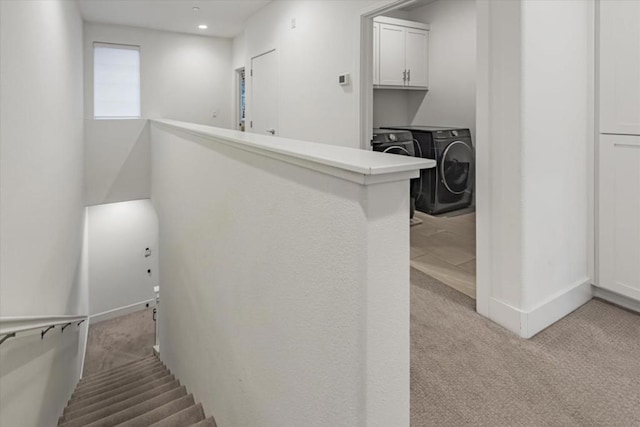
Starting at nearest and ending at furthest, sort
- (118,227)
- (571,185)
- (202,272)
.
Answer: (571,185) < (202,272) < (118,227)

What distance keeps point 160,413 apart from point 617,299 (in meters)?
2.73

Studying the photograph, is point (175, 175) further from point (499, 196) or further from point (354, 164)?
point (354, 164)

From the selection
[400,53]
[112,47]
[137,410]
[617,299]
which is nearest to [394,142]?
[400,53]

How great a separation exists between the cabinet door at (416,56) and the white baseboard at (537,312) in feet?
11.1

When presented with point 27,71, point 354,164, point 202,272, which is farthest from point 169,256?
point 354,164

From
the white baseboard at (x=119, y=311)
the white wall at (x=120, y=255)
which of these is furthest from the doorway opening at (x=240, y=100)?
the white baseboard at (x=119, y=311)

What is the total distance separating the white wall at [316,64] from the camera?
11.2ft

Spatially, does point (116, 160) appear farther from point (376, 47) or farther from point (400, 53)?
point (400, 53)

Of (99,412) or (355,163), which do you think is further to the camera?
(99,412)

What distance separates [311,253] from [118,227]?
6.49 meters

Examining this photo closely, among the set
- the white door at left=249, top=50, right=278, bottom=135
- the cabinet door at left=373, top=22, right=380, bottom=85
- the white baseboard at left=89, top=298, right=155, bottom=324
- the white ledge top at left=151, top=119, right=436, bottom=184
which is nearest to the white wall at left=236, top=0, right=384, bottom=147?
the white door at left=249, top=50, right=278, bottom=135

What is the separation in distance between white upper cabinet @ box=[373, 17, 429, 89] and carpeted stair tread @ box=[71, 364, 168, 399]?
3.93 m

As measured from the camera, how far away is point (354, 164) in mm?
869

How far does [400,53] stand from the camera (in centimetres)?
470
